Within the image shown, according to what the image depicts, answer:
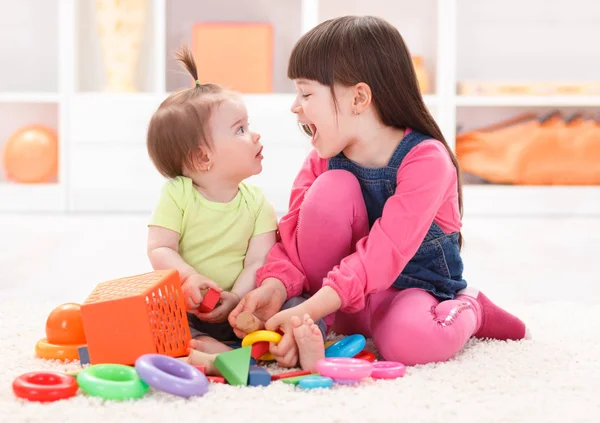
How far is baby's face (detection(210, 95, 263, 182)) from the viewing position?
1245 millimetres

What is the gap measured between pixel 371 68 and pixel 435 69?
219 cm

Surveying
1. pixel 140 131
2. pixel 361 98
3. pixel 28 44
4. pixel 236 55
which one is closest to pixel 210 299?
pixel 361 98

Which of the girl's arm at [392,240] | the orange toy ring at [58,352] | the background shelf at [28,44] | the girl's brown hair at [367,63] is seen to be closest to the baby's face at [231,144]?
the girl's brown hair at [367,63]

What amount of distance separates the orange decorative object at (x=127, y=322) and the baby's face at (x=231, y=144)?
0.28 metres

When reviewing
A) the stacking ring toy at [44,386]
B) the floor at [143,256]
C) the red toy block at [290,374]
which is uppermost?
the stacking ring toy at [44,386]

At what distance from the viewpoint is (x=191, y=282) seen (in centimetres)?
112

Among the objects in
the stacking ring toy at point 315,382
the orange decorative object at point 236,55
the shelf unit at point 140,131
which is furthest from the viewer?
the orange decorative object at point 236,55

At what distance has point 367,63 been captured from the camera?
1.18 metres

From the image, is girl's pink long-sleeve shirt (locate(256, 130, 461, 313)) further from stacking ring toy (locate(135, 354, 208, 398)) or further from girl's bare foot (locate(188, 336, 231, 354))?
stacking ring toy (locate(135, 354, 208, 398))

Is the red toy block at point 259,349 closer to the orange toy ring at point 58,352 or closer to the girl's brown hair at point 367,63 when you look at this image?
the orange toy ring at point 58,352

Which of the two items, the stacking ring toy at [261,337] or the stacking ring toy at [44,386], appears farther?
the stacking ring toy at [261,337]

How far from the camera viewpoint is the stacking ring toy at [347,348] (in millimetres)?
1047

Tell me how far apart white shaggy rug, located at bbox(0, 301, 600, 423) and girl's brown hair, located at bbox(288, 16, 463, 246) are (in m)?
0.34

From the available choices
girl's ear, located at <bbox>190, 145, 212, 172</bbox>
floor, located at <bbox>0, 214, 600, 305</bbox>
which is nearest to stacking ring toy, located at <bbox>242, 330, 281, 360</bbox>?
girl's ear, located at <bbox>190, 145, 212, 172</bbox>
